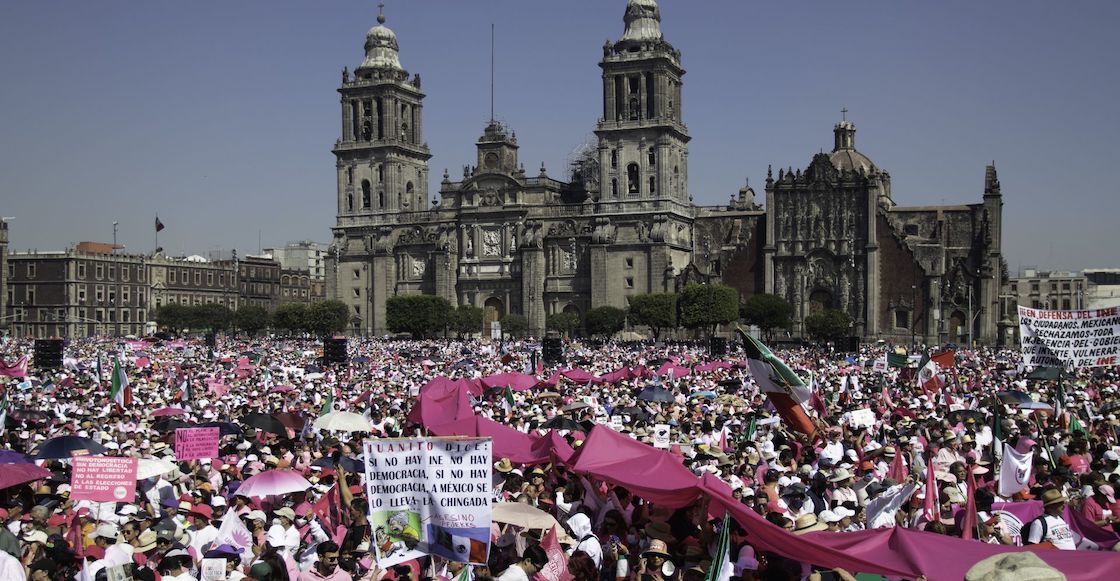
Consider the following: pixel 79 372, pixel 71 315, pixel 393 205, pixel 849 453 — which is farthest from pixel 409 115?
pixel 849 453

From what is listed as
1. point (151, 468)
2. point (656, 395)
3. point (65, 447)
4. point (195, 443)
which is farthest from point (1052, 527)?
point (656, 395)

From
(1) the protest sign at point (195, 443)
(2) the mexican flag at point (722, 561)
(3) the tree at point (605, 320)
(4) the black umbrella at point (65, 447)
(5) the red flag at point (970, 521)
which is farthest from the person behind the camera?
(3) the tree at point (605, 320)

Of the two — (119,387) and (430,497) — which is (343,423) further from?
(430,497)

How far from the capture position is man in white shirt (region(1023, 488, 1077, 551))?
11.0 metres

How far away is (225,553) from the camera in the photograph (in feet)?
36.9

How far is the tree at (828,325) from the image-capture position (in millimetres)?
76625

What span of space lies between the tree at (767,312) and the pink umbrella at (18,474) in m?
68.3

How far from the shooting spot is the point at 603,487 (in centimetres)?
1389

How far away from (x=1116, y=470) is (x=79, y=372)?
103ft

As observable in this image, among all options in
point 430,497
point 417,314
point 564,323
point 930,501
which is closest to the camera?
point 430,497

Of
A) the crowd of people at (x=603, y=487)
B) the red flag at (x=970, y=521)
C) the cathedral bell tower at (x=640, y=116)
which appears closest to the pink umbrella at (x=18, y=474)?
the crowd of people at (x=603, y=487)

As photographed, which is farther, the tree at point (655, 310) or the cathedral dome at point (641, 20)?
the cathedral dome at point (641, 20)

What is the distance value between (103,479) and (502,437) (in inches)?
202

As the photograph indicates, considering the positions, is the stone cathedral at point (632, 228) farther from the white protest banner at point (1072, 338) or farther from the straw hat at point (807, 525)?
the straw hat at point (807, 525)
